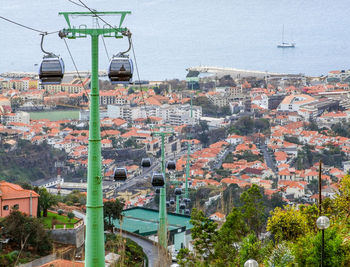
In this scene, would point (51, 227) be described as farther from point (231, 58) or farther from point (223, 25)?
point (223, 25)

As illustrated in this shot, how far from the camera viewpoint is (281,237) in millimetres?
5730

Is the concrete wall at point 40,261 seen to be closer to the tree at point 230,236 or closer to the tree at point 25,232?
the tree at point 25,232

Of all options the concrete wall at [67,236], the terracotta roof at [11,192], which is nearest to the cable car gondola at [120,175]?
the concrete wall at [67,236]

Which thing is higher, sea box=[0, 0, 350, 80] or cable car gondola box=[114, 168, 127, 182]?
sea box=[0, 0, 350, 80]

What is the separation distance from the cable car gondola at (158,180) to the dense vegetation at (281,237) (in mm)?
497

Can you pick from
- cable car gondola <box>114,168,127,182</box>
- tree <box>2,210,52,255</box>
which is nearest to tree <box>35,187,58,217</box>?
tree <box>2,210,52,255</box>

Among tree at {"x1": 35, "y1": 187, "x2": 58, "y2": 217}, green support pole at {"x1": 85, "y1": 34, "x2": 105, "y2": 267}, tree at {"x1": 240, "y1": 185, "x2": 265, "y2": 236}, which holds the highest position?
green support pole at {"x1": 85, "y1": 34, "x2": 105, "y2": 267}

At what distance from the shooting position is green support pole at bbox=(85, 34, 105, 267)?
9.66ft

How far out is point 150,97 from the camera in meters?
52.5

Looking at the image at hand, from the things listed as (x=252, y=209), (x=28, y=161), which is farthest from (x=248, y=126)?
(x=252, y=209)

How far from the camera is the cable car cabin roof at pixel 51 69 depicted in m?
3.05

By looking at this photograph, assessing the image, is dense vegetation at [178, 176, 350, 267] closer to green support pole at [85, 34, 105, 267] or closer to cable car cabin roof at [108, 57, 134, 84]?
green support pole at [85, 34, 105, 267]

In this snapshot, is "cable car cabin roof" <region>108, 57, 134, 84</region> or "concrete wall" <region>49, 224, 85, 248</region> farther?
"concrete wall" <region>49, 224, 85, 248</region>

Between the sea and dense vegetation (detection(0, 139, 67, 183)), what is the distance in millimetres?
12656
